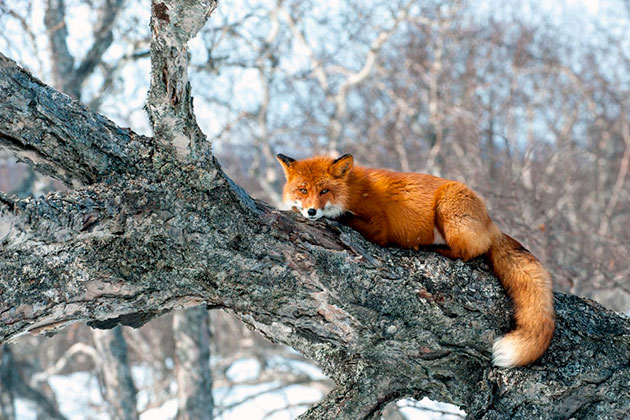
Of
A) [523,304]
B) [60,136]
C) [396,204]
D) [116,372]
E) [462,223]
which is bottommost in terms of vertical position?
[116,372]

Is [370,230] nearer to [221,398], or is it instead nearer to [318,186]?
[318,186]

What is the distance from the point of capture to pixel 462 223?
13.5 feet

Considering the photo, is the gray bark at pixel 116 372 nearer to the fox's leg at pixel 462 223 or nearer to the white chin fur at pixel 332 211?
the white chin fur at pixel 332 211

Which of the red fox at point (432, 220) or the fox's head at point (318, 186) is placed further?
the fox's head at point (318, 186)

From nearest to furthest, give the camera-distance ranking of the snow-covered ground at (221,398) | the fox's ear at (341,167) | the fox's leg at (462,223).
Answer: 1. the fox's leg at (462,223)
2. the fox's ear at (341,167)
3. the snow-covered ground at (221,398)

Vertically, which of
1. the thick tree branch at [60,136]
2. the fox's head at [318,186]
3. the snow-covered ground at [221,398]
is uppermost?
the thick tree branch at [60,136]

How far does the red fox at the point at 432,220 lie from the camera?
Result: 11.9ft

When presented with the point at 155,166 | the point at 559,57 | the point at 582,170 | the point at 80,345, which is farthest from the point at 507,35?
the point at 155,166

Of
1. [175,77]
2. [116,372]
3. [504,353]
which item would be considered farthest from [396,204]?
[116,372]

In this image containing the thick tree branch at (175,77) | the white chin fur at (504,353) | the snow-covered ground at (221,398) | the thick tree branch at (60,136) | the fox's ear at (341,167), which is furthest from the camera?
the snow-covered ground at (221,398)

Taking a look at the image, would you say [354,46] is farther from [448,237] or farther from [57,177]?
[57,177]

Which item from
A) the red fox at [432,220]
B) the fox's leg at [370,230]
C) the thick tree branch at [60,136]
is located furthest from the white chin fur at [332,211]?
the thick tree branch at [60,136]

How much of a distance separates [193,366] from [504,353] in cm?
721

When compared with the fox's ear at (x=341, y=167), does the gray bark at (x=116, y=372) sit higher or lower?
lower
